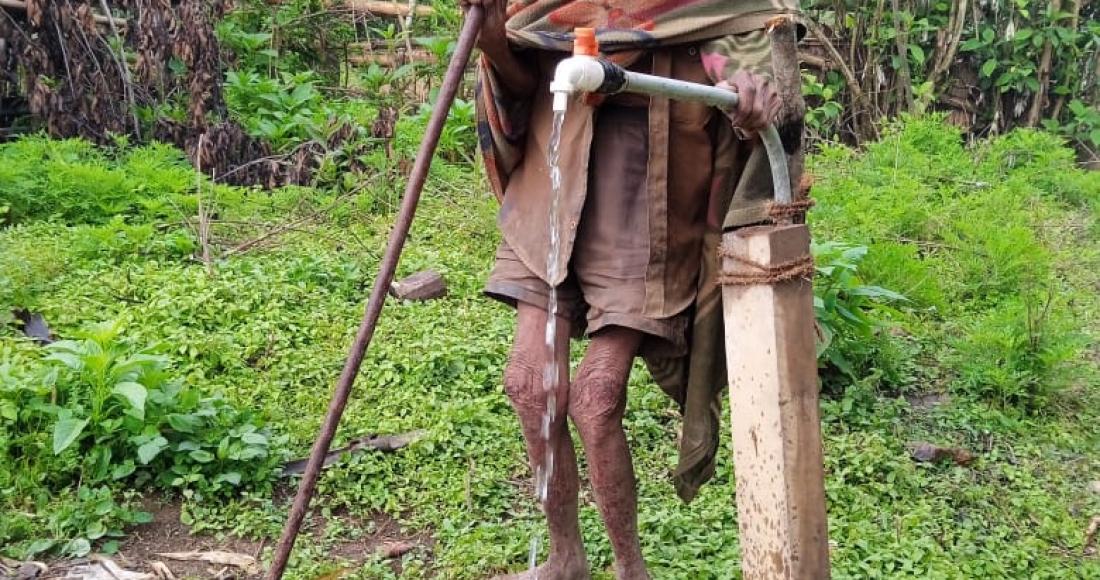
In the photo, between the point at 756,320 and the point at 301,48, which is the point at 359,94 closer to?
the point at 301,48

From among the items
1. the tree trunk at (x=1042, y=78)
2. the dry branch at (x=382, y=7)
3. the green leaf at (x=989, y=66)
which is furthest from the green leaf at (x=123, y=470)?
the tree trunk at (x=1042, y=78)

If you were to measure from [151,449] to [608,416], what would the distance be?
5.83ft

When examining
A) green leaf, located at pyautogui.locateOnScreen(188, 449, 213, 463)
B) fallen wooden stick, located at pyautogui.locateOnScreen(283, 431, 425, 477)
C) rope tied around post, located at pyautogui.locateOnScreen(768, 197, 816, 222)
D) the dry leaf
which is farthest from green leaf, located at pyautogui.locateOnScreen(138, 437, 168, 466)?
rope tied around post, located at pyautogui.locateOnScreen(768, 197, 816, 222)

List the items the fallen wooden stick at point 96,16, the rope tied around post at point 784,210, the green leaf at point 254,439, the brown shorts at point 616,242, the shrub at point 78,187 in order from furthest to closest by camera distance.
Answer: the fallen wooden stick at point 96,16 → the shrub at point 78,187 → the green leaf at point 254,439 → the brown shorts at point 616,242 → the rope tied around post at point 784,210

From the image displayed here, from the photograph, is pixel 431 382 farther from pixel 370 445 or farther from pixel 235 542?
pixel 235 542

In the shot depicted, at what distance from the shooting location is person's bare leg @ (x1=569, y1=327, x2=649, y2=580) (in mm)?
2820

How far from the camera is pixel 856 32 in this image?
9289 millimetres

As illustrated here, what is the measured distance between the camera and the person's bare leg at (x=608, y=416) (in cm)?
282

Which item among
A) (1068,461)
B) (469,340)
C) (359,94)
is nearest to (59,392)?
(469,340)

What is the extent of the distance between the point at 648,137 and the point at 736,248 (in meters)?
0.45

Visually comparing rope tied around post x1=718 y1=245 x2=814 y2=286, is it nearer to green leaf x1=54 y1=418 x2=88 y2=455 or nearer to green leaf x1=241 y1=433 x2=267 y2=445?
green leaf x1=241 y1=433 x2=267 y2=445

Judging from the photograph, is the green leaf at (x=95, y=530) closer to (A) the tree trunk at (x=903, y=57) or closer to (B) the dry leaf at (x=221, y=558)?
(B) the dry leaf at (x=221, y=558)

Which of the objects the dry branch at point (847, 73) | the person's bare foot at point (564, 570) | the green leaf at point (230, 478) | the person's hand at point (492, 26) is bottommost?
the green leaf at point (230, 478)

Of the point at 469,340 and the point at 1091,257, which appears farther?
the point at 1091,257
